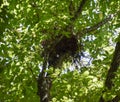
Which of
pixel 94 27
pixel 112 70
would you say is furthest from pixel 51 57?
pixel 112 70

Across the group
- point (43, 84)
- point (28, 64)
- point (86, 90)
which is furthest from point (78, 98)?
point (28, 64)

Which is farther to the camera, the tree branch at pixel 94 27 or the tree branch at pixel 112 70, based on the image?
the tree branch at pixel 94 27

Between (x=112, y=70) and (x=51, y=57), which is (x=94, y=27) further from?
(x=112, y=70)

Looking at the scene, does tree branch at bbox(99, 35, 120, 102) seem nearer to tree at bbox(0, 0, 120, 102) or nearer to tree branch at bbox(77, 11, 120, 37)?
tree at bbox(0, 0, 120, 102)

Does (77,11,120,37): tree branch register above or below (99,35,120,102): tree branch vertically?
above

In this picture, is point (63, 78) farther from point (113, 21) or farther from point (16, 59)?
point (113, 21)

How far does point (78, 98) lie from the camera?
764 centimetres

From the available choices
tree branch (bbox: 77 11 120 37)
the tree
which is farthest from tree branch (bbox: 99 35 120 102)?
tree branch (bbox: 77 11 120 37)

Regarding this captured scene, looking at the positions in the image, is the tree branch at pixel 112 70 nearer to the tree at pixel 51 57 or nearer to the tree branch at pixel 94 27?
the tree at pixel 51 57

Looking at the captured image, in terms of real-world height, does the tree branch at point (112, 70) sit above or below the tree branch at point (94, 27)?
below

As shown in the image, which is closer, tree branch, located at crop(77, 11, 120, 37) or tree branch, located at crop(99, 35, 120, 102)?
tree branch, located at crop(99, 35, 120, 102)

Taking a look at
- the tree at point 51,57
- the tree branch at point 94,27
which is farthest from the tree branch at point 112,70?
the tree branch at point 94,27

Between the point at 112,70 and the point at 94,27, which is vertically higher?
the point at 94,27

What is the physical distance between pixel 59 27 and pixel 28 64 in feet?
4.49
